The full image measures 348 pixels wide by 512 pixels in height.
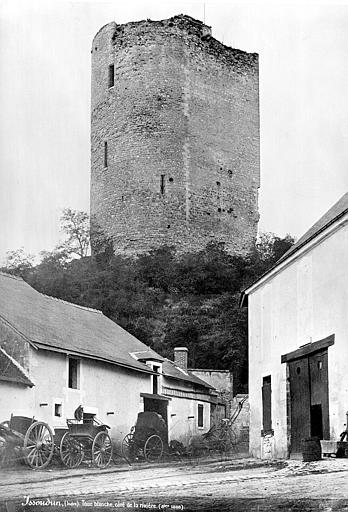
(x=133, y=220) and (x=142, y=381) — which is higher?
(x=133, y=220)

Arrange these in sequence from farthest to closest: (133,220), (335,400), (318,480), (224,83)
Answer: (224,83)
(133,220)
(335,400)
(318,480)

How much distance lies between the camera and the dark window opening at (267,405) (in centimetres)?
1603

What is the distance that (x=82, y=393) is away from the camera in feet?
48.5

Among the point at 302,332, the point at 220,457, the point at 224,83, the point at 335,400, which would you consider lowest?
the point at 220,457

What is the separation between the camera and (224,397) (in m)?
17.3

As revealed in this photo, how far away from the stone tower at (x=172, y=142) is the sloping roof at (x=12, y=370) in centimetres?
683

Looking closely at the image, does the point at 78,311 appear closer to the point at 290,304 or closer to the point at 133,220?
the point at 290,304

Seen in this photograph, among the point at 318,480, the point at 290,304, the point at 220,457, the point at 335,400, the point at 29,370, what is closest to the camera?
the point at 318,480

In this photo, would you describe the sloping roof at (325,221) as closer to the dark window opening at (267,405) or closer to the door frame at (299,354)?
the door frame at (299,354)

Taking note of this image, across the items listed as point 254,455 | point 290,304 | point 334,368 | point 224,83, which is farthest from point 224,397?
point 224,83

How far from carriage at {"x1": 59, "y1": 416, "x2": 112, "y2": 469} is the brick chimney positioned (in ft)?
5.58

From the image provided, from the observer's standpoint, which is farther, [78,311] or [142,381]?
[142,381]

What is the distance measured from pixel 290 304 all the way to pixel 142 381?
3.36 meters

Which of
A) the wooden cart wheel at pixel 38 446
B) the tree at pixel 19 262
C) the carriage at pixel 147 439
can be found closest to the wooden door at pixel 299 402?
the carriage at pixel 147 439
